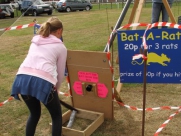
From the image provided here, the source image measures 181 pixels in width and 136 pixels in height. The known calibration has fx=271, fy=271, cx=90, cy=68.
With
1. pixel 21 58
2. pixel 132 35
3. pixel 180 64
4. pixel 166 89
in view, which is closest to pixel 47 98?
pixel 132 35

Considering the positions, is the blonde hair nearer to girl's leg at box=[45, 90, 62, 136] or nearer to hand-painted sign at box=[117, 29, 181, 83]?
girl's leg at box=[45, 90, 62, 136]

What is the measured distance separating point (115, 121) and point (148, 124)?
440 mm

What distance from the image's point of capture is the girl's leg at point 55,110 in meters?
2.72

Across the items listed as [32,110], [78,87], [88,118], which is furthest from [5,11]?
[32,110]

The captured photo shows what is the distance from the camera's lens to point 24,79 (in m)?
2.63

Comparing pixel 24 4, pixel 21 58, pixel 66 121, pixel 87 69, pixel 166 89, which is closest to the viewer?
pixel 87 69

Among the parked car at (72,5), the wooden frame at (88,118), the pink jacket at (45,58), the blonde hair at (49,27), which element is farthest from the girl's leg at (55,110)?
the parked car at (72,5)

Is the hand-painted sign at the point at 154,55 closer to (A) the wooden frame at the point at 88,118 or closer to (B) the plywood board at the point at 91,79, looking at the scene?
(B) the plywood board at the point at 91,79

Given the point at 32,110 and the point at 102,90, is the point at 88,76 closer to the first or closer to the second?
the point at 102,90

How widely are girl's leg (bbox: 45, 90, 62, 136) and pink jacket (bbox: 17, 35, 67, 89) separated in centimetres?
14

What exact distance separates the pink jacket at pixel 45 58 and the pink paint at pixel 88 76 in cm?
84

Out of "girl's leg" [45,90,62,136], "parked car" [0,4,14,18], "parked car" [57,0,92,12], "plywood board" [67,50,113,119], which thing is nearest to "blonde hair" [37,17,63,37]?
"girl's leg" [45,90,62,136]

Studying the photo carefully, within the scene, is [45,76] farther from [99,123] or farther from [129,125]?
[129,125]

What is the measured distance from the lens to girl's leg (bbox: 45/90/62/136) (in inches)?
107
